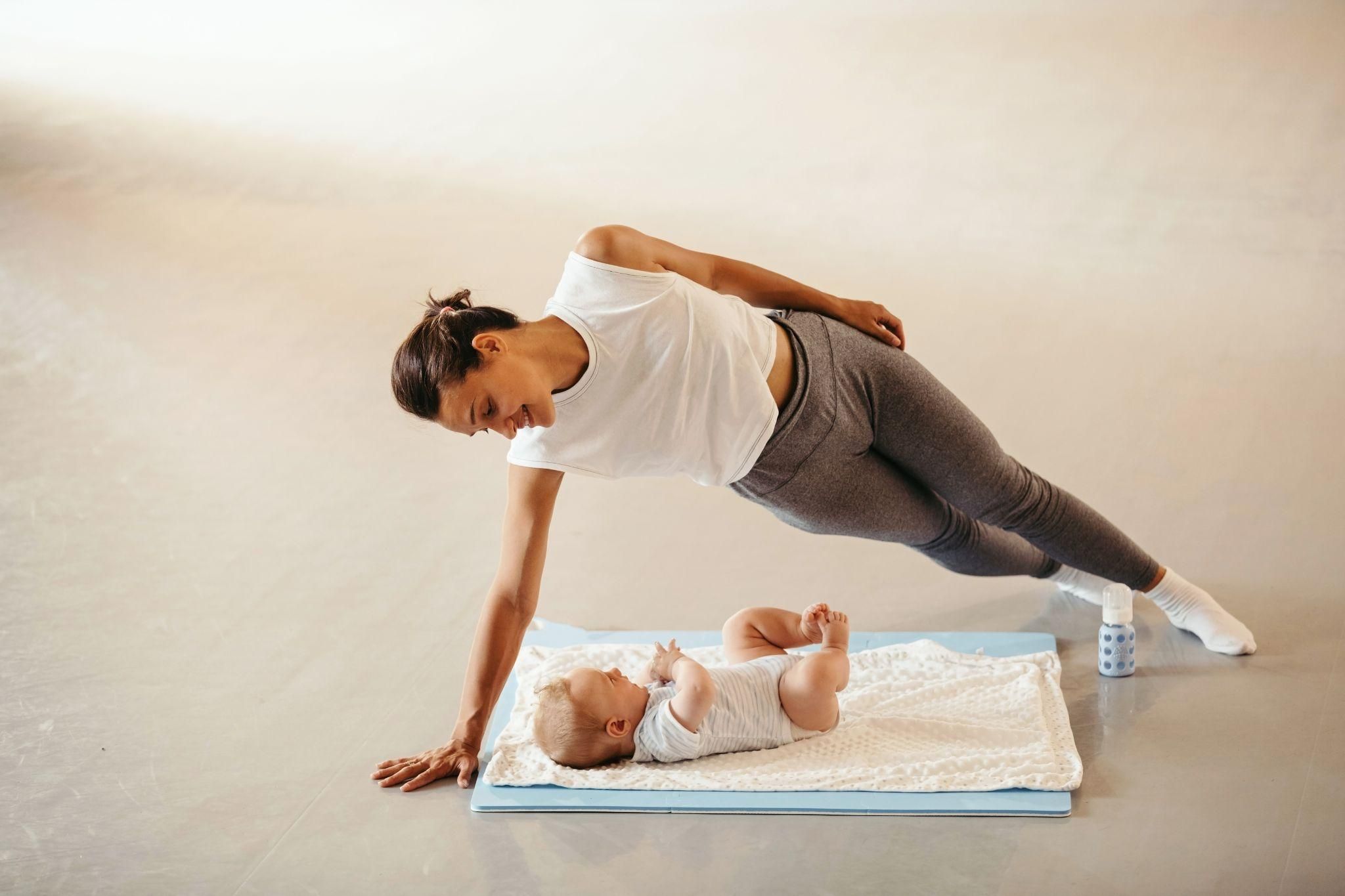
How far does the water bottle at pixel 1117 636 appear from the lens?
7.48 ft

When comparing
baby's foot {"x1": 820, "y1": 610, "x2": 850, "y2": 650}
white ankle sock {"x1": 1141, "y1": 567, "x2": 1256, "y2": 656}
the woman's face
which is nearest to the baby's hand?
baby's foot {"x1": 820, "y1": 610, "x2": 850, "y2": 650}

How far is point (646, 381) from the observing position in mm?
1978

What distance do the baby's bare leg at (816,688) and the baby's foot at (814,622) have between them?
68 mm

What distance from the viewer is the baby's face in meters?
2.07

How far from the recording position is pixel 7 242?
4.76 meters

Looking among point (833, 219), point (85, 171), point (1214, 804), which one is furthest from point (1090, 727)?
point (85, 171)

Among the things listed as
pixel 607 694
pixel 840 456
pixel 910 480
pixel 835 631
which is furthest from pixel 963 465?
pixel 607 694

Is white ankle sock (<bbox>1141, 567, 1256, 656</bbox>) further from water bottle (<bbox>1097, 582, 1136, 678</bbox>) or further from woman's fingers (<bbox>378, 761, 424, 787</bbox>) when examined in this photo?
woman's fingers (<bbox>378, 761, 424, 787</bbox>)

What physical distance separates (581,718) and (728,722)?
0.24 metres

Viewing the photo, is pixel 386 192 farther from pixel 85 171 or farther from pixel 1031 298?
pixel 1031 298

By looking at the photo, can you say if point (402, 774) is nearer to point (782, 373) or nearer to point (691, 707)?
point (691, 707)

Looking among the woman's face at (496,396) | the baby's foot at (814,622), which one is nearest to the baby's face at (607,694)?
the baby's foot at (814,622)

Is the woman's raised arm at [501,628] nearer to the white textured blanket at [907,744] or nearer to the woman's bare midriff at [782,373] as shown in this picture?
the white textured blanket at [907,744]

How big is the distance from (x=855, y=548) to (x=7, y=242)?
139 inches
